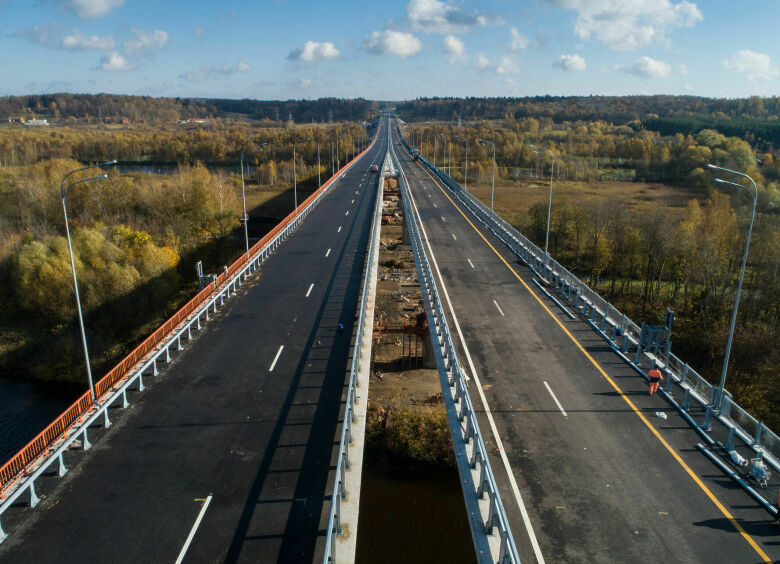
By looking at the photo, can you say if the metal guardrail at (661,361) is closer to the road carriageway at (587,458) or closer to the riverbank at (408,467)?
the road carriageway at (587,458)

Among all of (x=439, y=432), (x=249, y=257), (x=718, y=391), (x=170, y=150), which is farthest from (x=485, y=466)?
(x=170, y=150)

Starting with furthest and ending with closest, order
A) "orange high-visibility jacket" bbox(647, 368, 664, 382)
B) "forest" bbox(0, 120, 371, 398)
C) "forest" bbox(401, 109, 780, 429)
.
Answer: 1. "forest" bbox(0, 120, 371, 398)
2. "forest" bbox(401, 109, 780, 429)
3. "orange high-visibility jacket" bbox(647, 368, 664, 382)

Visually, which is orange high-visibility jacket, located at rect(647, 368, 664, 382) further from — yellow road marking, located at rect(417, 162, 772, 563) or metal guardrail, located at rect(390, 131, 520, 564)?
metal guardrail, located at rect(390, 131, 520, 564)

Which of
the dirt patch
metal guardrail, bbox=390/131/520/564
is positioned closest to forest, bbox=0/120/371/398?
the dirt patch

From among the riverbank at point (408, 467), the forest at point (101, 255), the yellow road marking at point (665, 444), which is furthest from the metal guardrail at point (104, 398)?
the forest at point (101, 255)

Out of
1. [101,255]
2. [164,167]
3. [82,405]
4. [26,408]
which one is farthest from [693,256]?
[164,167]

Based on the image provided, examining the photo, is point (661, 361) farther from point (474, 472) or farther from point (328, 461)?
point (328, 461)
